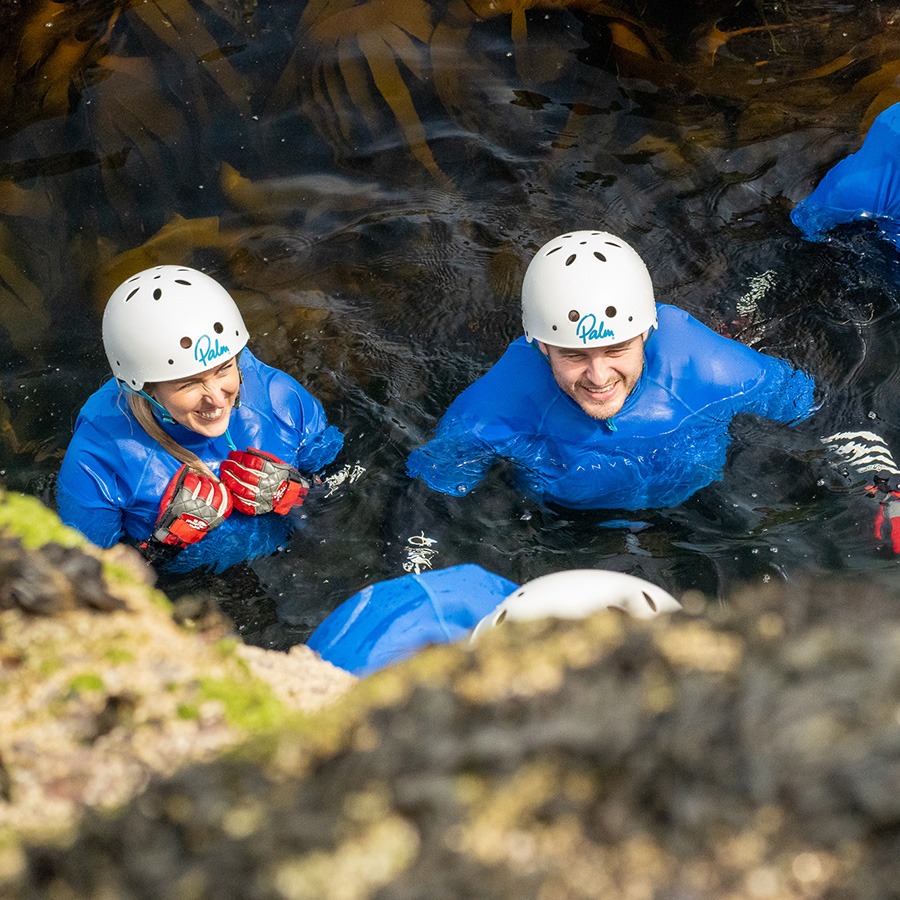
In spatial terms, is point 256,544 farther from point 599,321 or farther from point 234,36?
point 234,36

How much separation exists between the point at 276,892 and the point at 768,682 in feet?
2.24

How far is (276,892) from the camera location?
1269 mm

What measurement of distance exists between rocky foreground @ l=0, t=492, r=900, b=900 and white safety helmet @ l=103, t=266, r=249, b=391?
11.7ft

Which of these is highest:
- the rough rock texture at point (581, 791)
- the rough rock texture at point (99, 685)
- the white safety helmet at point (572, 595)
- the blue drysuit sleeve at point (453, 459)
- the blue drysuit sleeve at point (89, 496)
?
the rough rock texture at point (581, 791)

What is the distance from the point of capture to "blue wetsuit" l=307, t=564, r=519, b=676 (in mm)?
3104

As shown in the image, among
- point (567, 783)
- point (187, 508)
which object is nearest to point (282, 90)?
point (187, 508)

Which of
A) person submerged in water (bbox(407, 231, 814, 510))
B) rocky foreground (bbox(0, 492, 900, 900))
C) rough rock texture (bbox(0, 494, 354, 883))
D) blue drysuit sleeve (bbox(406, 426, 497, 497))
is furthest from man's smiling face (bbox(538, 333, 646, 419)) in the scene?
rocky foreground (bbox(0, 492, 900, 900))

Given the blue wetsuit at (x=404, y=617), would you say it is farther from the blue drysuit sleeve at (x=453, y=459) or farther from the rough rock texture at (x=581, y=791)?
the blue drysuit sleeve at (x=453, y=459)

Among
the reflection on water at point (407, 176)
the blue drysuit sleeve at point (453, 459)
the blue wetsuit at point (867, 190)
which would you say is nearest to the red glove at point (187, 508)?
the reflection on water at point (407, 176)

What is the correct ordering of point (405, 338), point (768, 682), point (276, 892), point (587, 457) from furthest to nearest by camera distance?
1. point (405, 338)
2. point (587, 457)
3. point (768, 682)
4. point (276, 892)

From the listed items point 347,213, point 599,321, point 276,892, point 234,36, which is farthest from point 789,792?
point 234,36

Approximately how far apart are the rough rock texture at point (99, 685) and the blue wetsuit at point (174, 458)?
304cm

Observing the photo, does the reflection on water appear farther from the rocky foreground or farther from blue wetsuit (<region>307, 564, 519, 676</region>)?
the rocky foreground

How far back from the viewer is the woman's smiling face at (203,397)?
4992mm
